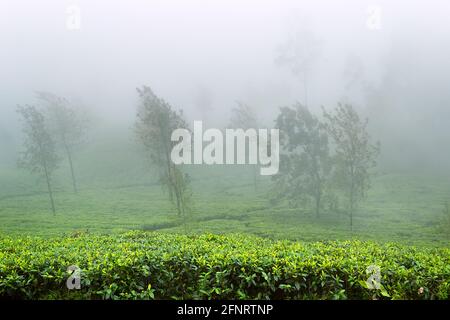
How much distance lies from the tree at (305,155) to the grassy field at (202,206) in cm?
287

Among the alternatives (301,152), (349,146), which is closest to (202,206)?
(301,152)

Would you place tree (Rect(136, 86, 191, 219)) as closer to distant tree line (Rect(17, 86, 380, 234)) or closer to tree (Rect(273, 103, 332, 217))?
distant tree line (Rect(17, 86, 380, 234))

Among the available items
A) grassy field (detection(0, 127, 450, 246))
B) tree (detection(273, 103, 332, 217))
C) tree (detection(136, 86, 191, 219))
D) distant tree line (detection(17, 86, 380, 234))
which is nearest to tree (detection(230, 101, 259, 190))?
grassy field (detection(0, 127, 450, 246))

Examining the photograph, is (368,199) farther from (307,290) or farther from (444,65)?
(444,65)

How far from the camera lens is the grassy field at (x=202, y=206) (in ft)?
121

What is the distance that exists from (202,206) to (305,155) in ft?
49.2

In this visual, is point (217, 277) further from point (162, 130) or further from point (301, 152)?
point (301, 152)

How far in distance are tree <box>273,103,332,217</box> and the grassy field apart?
2870 mm

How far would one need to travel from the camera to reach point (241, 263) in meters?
8.72

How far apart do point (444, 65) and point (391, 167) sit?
5229cm

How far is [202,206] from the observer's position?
1967 inches

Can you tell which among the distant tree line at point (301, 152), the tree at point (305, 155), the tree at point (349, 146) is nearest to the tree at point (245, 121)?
the distant tree line at point (301, 152)

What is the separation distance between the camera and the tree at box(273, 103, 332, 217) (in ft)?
137
